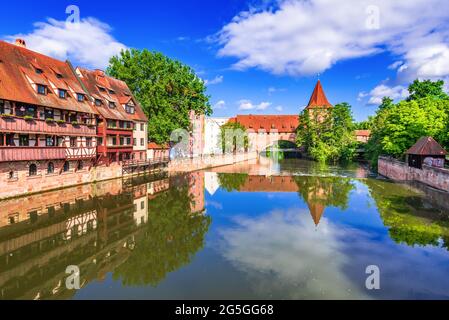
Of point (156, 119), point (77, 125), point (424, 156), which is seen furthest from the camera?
point (156, 119)

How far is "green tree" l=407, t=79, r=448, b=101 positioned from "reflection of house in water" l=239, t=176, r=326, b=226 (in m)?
35.0

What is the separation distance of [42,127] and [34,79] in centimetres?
438

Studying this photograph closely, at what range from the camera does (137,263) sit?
525 inches

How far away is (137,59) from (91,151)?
73.7 feet

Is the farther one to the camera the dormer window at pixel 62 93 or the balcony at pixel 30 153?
the dormer window at pixel 62 93

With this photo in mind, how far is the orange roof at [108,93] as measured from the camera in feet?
116

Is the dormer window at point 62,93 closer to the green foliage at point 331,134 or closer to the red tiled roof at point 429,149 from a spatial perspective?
the red tiled roof at point 429,149

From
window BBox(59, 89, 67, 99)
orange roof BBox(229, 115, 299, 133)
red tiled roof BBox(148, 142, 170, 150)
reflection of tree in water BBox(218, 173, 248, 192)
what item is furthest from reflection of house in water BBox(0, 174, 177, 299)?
orange roof BBox(229, 115, 299, 133)

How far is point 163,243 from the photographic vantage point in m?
15.8

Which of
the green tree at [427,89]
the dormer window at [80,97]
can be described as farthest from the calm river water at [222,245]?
the green tree at [427,89]

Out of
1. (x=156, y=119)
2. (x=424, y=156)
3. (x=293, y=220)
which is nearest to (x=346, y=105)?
(x=424, y=156)

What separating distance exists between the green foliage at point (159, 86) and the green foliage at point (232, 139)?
18915 mm

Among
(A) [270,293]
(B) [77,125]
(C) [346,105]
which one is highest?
(C) [346,105]

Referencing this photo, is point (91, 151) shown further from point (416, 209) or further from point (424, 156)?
point (424, 156)
